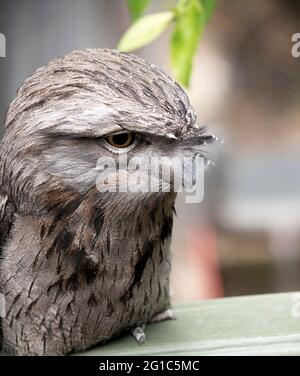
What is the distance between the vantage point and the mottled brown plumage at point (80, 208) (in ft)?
4.45

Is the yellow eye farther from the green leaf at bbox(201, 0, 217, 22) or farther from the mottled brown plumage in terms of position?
the green leaf at bbox(201, 0, 217, 22)

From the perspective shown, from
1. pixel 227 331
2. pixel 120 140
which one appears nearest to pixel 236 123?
pixel 227 331

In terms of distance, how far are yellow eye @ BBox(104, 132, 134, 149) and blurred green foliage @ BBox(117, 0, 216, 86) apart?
Result: 5.9 inches

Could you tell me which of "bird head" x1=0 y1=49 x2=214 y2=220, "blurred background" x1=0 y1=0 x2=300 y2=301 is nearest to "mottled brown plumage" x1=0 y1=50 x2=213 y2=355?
"bird head" x1=0 y1=49 x2=214 y2=220

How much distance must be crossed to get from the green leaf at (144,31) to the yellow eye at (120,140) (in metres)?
0.17

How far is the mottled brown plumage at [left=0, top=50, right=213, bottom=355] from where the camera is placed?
4.45ft

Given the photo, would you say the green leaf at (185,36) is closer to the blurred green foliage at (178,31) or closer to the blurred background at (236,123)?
the blurred green foliage at (178,31)

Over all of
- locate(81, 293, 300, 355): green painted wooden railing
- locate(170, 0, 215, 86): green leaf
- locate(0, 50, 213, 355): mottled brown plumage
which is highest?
locate(170, 0, 215, 86): green leaf

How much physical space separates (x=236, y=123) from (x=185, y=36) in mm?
3115

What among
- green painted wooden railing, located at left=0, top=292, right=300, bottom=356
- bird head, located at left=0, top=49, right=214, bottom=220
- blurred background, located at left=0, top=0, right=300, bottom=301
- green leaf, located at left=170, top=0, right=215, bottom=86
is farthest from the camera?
blurred background, located at left=0, top=0, right=300, bottom=301

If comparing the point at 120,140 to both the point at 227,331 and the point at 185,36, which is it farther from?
the point at 227,331

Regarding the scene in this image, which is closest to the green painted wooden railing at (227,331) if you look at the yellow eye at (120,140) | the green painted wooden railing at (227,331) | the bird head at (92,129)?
the green painted wooden railing at (227,331)

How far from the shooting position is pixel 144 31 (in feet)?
4.75
